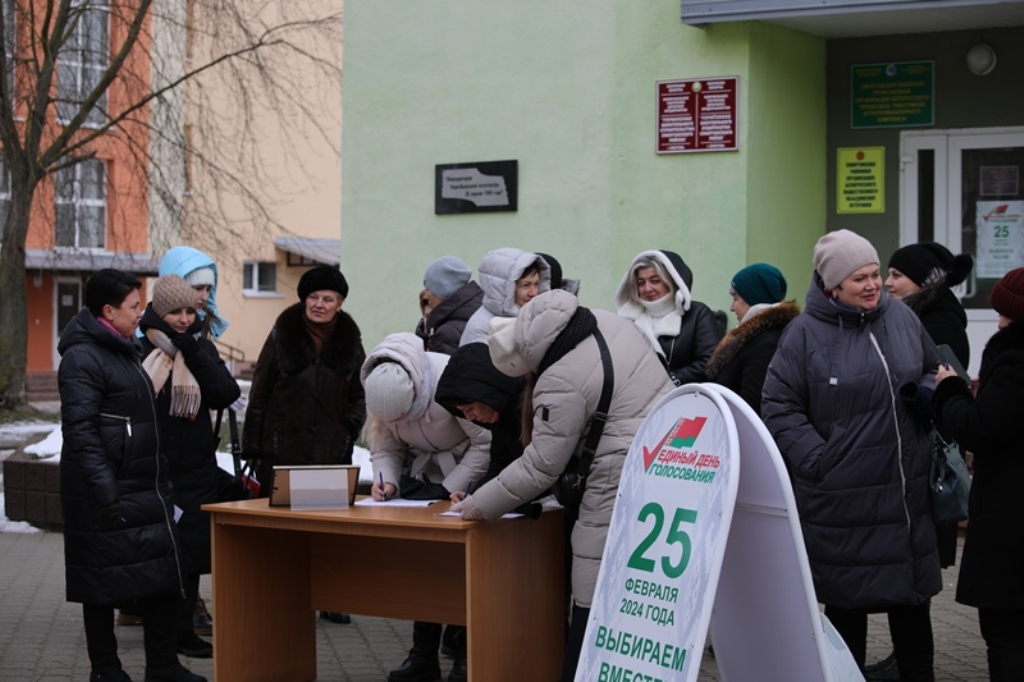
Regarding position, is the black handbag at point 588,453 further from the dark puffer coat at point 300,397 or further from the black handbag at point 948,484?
the dark puffer coat at point 300,397

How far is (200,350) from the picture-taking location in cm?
716

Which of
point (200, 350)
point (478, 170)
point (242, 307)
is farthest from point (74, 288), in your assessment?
point (200, 350)

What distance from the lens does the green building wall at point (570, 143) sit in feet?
35.4

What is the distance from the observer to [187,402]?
715 centimetres

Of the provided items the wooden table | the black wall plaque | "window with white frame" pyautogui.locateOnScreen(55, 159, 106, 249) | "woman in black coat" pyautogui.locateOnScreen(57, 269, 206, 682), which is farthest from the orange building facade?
the wooden table

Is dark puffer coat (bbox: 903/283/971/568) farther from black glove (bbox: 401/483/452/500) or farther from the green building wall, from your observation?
the green building wall

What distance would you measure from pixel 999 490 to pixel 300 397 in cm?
365

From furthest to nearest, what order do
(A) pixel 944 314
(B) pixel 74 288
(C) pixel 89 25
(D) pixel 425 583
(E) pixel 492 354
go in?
1. (B) pixel 74 288
2. (C) pixel 89 25
3. (A) pixel 944 314
4. (D) pixel 425 583
5. (E) pixel 492 354

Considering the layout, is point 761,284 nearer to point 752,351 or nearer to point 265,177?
point 752,351

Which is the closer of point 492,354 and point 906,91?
point 492,354

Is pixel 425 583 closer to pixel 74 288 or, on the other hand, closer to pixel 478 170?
pixel 478 170

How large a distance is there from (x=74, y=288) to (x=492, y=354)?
35603mm

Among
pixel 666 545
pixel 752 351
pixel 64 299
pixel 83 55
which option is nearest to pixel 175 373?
pixel 752 351

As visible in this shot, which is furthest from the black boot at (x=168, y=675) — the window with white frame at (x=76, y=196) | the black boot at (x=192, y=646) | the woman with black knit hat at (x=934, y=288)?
A: the window with white frame at (x=76, y=196)
